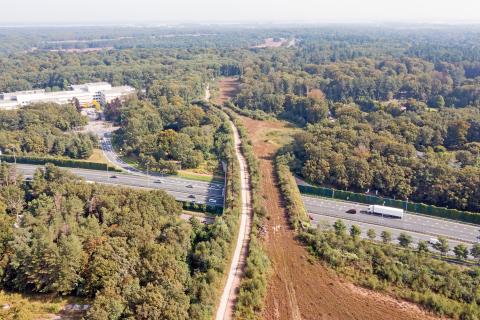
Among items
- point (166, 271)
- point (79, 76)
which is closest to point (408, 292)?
point (166, 271)

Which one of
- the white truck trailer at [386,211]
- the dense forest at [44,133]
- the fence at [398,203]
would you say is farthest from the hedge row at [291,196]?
the dense forest at [44,133]

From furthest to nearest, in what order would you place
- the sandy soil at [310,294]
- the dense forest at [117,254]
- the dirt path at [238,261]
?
the dirt path at [238,261]
the sandy soil at [310,294]
the dense forest at [117,254]

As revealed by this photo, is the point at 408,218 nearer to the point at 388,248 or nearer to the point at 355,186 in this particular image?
the point at 355,186

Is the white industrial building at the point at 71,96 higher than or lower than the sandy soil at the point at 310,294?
higher

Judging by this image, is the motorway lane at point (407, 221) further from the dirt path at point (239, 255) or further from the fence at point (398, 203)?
the dirt path at point (239, 255)

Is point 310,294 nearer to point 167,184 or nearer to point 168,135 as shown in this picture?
point 167,184

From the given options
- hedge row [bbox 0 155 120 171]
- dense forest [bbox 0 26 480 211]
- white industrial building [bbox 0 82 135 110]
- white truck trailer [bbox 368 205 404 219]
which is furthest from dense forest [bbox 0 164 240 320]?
white industrial building [bbox 0 82 135 110]

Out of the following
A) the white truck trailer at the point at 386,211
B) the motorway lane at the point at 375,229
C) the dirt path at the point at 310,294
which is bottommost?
the motorway lane at the point at 375,229
